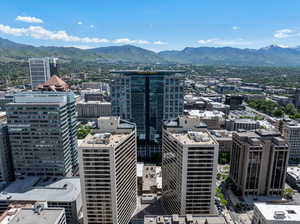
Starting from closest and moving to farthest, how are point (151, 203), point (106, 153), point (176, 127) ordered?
point (106, 153)
point (176, 127)
point (151, 203)

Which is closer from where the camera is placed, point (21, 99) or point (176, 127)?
point (176, 127)

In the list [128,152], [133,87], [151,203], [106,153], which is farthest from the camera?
[133,87]

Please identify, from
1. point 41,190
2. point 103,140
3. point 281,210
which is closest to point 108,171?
point 103,140

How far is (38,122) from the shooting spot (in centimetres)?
9056

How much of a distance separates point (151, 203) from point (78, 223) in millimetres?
29964

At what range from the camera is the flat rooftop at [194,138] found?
215ft

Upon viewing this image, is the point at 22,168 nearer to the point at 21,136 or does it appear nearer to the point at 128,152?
the point at 21,136

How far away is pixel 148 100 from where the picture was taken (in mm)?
135500

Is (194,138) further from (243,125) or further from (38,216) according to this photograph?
(243,125)

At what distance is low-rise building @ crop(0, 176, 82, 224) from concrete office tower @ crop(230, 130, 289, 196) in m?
73.9

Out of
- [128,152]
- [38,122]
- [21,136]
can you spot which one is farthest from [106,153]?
[21,136]

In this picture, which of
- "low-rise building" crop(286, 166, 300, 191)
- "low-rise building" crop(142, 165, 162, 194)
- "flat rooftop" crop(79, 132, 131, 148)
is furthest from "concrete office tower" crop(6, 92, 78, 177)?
"low-rise building" crop(286, 166, 300, 191)

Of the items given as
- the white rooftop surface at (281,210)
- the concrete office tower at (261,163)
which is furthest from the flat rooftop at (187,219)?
the concrete office tower at (261,163)

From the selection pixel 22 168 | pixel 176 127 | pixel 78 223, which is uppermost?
pixel 176 127
